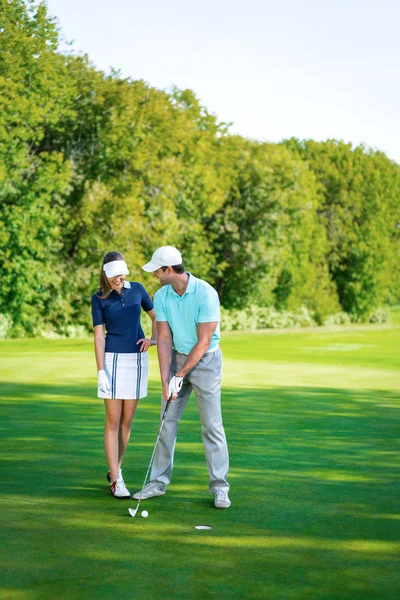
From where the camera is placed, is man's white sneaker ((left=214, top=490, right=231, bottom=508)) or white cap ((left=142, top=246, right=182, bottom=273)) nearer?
white cap ((left=142, top=246, right=182, bottom=273))

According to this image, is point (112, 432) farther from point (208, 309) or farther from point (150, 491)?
point (208, 309)

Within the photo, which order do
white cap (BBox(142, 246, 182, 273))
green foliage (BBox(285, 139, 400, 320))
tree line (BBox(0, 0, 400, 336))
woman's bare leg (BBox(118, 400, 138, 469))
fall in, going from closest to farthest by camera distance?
white cap (BBox(142, 246, 182, 273)) < woman's bare leg (BBox(118, 400, 138, 469)) < tree line (BBox(0, 0, 400, 336)) < green foliage (BBox(285, 139, 400, 320))

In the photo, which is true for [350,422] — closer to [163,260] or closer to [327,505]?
[327,505]

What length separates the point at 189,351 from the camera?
7480mm

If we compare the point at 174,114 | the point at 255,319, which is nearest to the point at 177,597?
the point at 174,114

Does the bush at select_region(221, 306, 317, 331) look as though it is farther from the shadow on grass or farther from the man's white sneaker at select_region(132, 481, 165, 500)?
the man's white sneaker at select_region(132, 481, 165, 500)

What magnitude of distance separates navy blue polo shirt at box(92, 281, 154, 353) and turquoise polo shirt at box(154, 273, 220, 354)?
0.30 metres

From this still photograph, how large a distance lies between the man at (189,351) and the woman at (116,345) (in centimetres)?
26

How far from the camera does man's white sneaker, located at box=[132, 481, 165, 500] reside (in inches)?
299

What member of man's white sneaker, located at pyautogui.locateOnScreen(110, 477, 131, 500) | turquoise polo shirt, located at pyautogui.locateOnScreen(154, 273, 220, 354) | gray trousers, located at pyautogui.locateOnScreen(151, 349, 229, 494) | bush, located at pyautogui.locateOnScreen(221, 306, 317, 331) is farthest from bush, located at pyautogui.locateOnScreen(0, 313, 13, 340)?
turquoise polo shirt, located at pyautogui.locateOnScreen(154, 273, 220, 354)

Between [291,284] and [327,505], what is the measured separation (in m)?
39.2

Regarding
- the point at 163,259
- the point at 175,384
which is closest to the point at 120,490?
the point at 175,384

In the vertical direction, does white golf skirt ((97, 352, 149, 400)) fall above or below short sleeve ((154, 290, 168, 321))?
below

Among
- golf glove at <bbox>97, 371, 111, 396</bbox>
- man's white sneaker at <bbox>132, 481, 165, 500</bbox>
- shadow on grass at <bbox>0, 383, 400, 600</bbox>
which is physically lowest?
shadow on grass at <bbox>0, 383, 400, 600</bbox>
